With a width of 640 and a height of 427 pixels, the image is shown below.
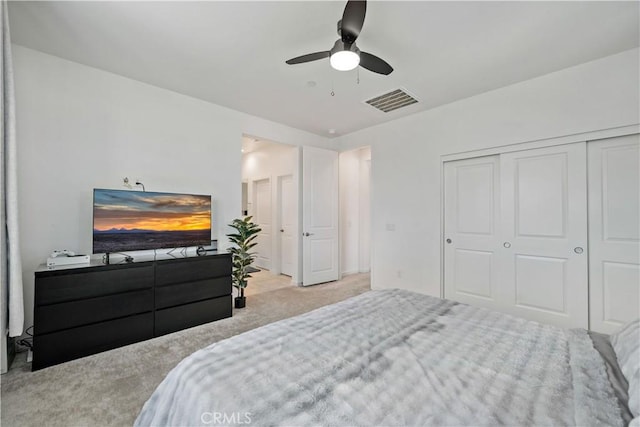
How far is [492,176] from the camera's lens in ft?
10.8

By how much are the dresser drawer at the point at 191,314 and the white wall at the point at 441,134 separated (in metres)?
2.44

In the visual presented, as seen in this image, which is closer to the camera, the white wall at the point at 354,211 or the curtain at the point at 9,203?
the curtain at the point at 9,203

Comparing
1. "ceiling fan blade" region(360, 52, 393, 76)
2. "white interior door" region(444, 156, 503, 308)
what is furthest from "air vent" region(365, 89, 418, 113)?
"ceiling fan blade" region(360, 52, 393, 76)

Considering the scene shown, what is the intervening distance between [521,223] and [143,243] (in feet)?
13.7

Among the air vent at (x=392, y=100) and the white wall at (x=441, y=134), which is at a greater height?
the air vent at (x=392, y=100)

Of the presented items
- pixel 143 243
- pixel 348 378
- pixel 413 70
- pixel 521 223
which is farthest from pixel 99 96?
pixel 521 223

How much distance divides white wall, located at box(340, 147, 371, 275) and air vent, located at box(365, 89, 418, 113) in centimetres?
182

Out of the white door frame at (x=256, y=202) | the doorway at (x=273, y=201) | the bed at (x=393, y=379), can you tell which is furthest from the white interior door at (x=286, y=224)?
the bed at (x=393, y=379)

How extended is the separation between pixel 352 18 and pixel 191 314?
10.1 ft

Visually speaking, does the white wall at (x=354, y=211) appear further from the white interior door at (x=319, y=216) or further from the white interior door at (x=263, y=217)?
the white interior door at (x=263, y=217)

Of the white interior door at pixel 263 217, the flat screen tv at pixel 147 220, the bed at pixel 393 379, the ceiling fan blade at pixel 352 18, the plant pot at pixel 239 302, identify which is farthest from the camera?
the white interior door at pixel 263 217

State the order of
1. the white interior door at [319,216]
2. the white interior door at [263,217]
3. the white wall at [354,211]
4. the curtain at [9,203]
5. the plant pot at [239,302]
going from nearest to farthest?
the curtain at [9,203] < the plant pot at [239,302] < the white interior door at [319,216] < the white wall at [354,211] < the white interior door at [263,217]

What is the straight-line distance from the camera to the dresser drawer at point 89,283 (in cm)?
211

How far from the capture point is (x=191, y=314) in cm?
288
